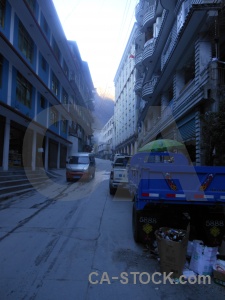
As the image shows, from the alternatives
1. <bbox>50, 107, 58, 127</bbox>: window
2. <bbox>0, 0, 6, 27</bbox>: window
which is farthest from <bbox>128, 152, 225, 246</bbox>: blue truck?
<bbox>50, 107, 58, 127</bbox>: window

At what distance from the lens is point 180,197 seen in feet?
15.6

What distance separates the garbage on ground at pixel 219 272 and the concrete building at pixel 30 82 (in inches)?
410

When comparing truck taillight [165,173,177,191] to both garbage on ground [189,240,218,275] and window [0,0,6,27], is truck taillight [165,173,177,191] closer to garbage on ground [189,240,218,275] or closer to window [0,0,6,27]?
garbage on ground [189,240,218,275]

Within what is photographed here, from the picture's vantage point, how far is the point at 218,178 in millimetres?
4844

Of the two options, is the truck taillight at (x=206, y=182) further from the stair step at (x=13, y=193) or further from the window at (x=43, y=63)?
the window at (x=43, y=63)

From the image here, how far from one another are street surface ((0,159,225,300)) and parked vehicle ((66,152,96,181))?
9.25 m

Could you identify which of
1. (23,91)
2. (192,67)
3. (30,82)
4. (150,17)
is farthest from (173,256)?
(150,17)

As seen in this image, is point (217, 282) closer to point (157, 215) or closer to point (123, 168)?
point (157, 215)

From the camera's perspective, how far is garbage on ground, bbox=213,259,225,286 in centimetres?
371

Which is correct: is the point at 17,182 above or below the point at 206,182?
below

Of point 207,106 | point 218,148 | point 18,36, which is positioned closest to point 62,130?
point 18,36

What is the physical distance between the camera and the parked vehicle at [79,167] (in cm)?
1750

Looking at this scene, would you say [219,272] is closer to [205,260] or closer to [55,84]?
[205,260]

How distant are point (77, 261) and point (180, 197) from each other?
2.12 meters
